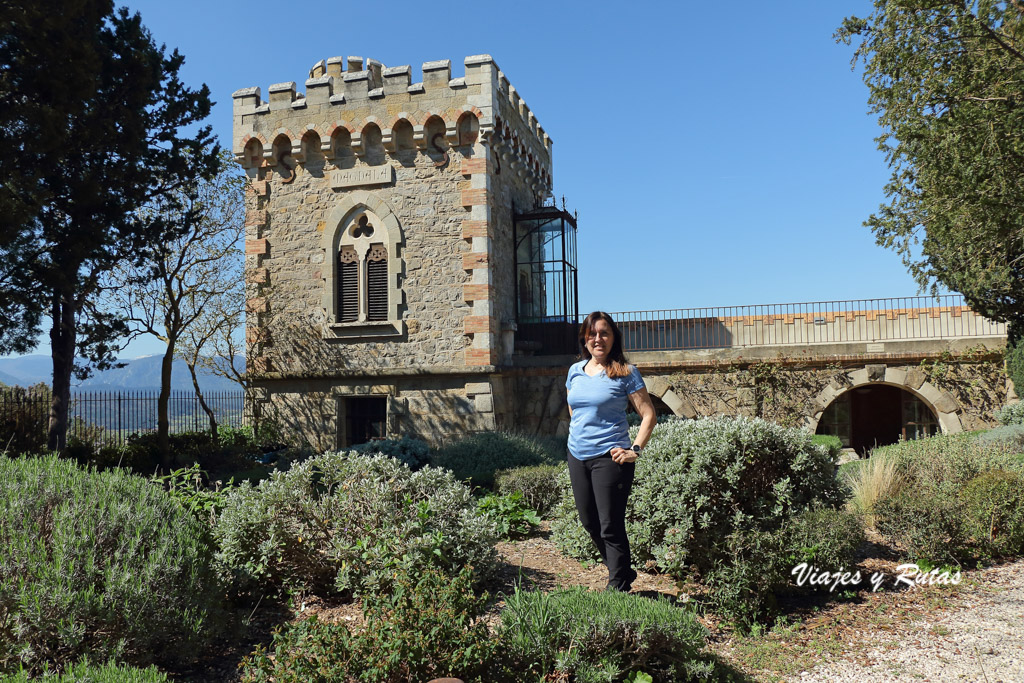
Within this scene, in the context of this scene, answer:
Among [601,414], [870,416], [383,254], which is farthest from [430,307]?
[870,416]

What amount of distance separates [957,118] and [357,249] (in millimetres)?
10738

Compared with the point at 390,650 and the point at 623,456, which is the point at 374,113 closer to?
the point at 623,456

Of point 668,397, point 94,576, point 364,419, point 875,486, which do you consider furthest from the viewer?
point 668,397

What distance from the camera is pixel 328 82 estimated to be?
1424 cm

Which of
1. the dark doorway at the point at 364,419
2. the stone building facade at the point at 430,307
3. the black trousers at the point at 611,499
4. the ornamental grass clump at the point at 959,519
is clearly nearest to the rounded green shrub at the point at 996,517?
the ornamental grass clump at the point at 959,519

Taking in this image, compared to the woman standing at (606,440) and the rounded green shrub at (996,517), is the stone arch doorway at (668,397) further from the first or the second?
the woman standing at (606,440)

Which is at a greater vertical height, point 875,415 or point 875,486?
point 875,486

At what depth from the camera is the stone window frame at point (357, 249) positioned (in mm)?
13859

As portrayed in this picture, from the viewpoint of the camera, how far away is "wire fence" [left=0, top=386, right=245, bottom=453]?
44.4 feet

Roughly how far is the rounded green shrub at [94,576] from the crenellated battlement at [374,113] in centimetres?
1057

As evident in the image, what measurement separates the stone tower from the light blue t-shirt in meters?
8.68

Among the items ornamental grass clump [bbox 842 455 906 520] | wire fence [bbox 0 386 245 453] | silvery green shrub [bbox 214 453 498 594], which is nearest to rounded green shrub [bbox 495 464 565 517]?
silvery green shrub [bbox 214 453 498 594]

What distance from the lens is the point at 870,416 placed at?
64.8 feet

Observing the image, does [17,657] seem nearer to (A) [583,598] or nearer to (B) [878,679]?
(A) [583,598]
